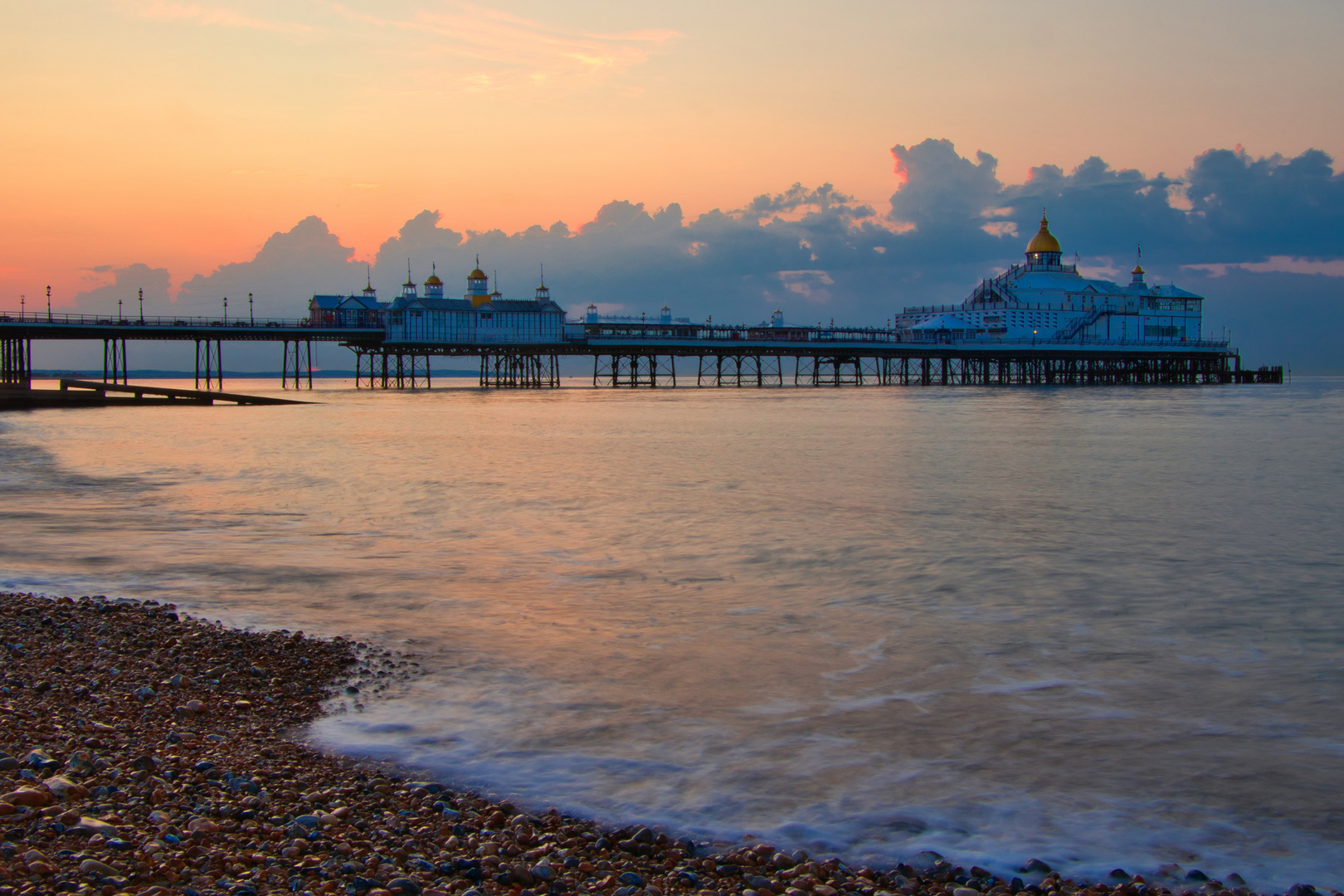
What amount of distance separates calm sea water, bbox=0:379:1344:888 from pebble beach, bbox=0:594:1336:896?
31cm

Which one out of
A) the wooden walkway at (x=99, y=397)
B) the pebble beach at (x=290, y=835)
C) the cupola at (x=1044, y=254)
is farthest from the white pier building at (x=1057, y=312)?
the pebble beach at (x=290, y=835)

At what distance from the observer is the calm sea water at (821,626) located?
19.3 feet

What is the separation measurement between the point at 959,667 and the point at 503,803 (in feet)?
15.2

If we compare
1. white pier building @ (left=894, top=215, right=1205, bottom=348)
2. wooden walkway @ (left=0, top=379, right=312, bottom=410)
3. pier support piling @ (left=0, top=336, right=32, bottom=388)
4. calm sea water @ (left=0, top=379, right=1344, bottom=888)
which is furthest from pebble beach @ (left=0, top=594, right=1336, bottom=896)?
white pier building @ (left=894, top=215, right=1205, bottom=348)

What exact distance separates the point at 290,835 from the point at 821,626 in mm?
6383

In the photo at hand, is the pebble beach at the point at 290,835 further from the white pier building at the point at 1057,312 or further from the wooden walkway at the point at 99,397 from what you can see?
the white pier building at the point at 1057,312

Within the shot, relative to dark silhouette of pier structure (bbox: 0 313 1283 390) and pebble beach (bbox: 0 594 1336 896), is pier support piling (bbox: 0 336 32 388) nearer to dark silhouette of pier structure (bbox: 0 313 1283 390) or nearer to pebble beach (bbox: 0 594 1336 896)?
dark silhouette of pier structure (bbox: 0 313 1283 390)

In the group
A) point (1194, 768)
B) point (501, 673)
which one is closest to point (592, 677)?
point (501, 673)

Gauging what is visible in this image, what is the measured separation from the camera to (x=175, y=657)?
26.6 feet

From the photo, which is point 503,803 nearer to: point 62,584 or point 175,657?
point 175,657

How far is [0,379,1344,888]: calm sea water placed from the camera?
5.88 metres

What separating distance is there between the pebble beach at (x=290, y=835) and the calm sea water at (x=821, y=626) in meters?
0.31

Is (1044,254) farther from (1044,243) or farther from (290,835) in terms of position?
(290,835)

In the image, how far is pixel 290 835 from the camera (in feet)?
16.1
